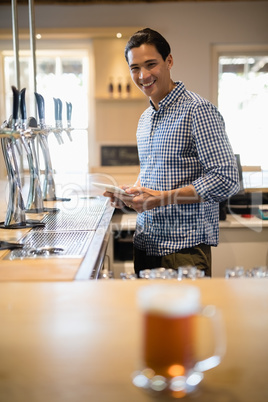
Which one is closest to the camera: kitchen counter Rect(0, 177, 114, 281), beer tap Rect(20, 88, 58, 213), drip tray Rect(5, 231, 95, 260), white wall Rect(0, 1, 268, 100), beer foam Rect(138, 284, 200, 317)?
beer foam Rect(138, 284, 200, 317)

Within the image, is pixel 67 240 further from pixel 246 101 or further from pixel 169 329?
pixel 246 101

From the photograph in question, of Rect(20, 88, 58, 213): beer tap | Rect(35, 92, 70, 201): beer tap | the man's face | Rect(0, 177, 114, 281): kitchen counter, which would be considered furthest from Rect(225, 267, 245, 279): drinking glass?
Rect(35, 92, 70, 201): beer tap

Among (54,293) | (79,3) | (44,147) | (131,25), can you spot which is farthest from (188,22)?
(54,293)

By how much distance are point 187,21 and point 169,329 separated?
20.0 feet

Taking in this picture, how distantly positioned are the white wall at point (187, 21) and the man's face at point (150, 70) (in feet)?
14.8

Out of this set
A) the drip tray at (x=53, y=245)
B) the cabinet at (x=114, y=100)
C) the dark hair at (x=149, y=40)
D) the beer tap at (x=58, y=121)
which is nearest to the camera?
the drip tray at (x=53, y=245)

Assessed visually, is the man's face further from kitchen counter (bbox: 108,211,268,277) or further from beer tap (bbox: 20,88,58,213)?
kitchen counter (bbox: 108,211,268,277)

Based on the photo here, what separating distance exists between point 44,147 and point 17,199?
589 millimetres

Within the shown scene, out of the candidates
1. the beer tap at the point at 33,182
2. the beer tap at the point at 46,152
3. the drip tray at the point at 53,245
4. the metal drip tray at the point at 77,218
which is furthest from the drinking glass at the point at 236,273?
the beer tap at the point at 46,152

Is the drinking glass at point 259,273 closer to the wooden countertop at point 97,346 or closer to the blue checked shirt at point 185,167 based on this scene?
the wooden countertop at point 97,346

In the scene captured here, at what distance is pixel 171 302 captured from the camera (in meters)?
0.64

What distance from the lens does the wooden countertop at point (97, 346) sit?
666 mm

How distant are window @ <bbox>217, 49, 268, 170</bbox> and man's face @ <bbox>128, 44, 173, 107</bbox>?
4674 mm

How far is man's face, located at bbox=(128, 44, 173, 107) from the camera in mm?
1893
